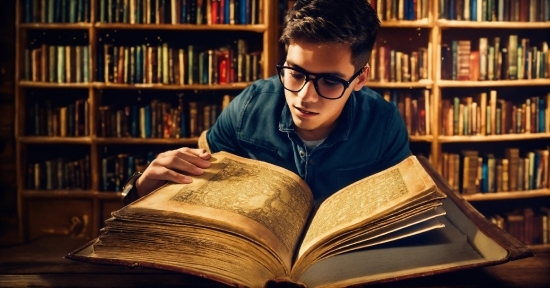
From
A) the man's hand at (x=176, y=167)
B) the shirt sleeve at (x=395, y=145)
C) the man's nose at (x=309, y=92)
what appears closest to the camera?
the man's hand at (x=176, y=167)

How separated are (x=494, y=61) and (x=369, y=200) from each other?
7.78ft

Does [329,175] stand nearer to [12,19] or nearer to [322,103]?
[322,103]

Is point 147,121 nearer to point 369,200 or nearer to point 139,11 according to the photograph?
point 139,11

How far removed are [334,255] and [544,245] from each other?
107 inches

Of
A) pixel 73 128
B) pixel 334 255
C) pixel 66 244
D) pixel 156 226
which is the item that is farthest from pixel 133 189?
pixel 73 128

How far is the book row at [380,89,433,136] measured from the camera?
2865 millimetres

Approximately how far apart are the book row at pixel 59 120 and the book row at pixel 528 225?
7.74 feet

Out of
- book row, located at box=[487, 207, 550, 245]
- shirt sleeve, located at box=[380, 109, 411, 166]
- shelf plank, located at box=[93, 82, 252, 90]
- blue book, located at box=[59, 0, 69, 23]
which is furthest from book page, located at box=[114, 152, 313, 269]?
book row, located at box=[487, 207, 550, 245]

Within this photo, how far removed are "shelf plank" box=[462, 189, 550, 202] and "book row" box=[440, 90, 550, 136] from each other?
0.34 meters

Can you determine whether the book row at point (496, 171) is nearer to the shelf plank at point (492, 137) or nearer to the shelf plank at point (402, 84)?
the shelf plank at point (492, 137)

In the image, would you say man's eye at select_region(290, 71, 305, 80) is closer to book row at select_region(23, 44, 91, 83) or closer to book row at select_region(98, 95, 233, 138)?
book row at select_region(98, 95, 233, 138)

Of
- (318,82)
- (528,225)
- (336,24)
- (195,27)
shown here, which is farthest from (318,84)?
(528,225)

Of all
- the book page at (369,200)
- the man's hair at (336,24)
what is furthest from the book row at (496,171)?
the book page at (369,200)

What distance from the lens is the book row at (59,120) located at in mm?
2840
